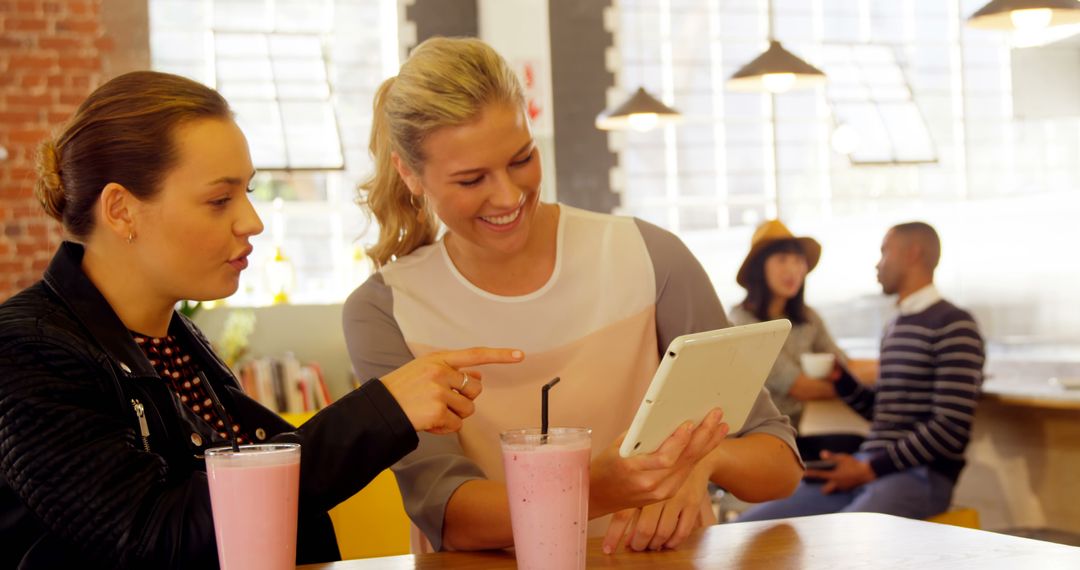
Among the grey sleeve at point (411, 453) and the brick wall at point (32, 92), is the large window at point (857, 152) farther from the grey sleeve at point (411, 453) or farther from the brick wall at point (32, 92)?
the grey sleeve at point (411, 453)

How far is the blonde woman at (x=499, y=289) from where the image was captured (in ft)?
5.15

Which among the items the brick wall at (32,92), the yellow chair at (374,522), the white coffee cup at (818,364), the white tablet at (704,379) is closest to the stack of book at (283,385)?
the brick wall at (32,92)

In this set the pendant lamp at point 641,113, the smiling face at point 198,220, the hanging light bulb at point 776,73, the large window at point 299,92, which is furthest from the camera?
the large window at point 299,92

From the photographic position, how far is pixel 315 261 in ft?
23.0

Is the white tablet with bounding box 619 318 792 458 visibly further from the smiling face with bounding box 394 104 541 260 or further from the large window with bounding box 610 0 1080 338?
the large window with bounding box 610 0 1080 338

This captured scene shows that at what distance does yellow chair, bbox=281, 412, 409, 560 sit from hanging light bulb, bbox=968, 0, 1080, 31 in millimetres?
2677

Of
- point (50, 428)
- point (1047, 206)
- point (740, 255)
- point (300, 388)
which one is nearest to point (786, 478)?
point (50, 428)

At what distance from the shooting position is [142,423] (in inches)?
49.7

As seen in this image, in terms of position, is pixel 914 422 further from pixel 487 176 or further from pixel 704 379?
pixel 704 379

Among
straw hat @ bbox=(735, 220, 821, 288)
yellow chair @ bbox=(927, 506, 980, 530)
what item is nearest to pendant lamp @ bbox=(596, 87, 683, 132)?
straw hat @ bbox=(735, 220, 821, 288)

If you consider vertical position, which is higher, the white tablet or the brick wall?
the brick wall

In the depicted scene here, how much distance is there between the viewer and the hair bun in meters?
1.45

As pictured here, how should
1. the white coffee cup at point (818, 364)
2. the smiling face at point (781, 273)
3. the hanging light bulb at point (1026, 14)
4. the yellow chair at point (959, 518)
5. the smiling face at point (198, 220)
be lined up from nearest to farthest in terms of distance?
1. the smiling face at point (198, 220)
2. the yellow chair at point (959, 518)
3. the hanging light bulb at point (1026, 14)
4. the white coffee cup at point (818, 364)
5. the smiling face at point (781, 273)

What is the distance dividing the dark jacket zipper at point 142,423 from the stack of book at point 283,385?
158 inches
